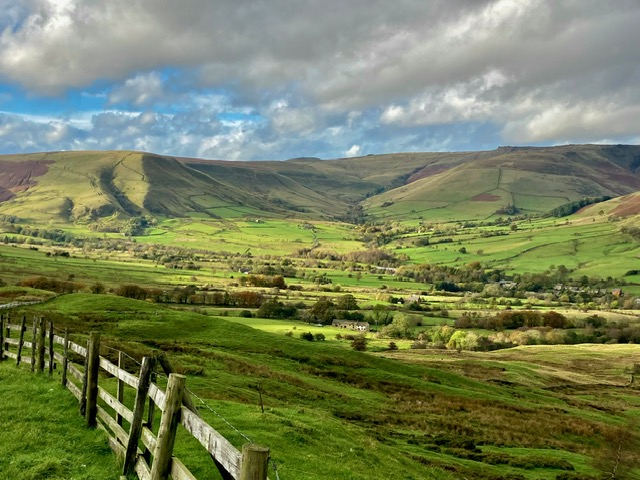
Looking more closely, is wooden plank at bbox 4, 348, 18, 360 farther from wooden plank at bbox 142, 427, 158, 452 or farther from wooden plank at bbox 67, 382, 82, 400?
wooden plank at bbox 142, 427, 158, 452

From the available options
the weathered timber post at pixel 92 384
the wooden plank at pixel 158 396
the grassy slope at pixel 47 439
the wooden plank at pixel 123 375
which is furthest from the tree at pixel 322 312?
the wooden plank at pixel 158 396

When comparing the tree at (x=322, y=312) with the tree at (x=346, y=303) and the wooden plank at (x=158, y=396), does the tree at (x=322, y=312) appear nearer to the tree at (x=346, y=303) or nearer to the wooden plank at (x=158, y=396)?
the tree at (x=346, y=303)

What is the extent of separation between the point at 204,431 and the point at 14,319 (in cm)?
4518

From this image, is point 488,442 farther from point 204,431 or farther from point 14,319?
point 14,319

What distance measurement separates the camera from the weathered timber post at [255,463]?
24.4 feet

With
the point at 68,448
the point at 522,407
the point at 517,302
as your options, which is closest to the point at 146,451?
the point at 68,448

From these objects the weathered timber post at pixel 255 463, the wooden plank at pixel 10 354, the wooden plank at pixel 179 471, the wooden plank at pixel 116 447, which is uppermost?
the weathered timber post at pixel 255 463

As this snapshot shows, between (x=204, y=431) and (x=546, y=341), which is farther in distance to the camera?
(x=546, y=341)

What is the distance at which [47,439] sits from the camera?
617 inches

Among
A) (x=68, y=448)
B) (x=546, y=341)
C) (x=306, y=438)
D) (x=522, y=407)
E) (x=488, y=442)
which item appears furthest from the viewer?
(x=546, y=341)

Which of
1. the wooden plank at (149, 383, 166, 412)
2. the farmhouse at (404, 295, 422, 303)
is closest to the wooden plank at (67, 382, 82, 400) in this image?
the wooden plank at (149, 383, 166, 412)

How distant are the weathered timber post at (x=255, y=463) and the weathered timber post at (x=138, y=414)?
18.6 feet

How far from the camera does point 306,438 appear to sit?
22.2 metres

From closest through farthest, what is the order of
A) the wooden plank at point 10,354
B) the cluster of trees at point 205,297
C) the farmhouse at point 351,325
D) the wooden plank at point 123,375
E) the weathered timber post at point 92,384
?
the wooden plank at point 123,375 → the weathered timber post at point 92,384 → the wooden plank at point 10,354 → the cluster of trees at point 205,297 → the farmhouse at point 351,325
